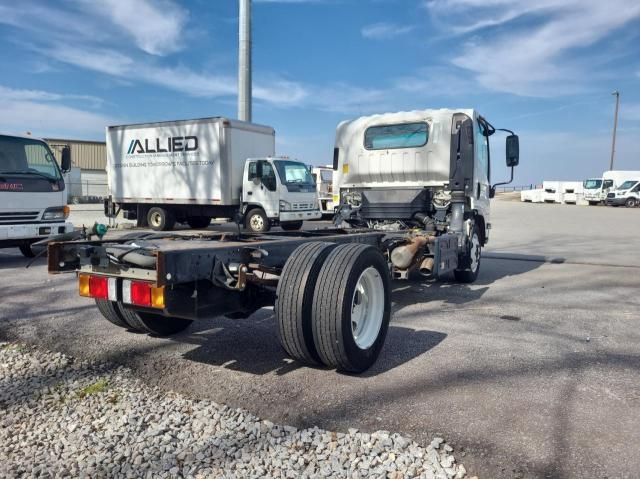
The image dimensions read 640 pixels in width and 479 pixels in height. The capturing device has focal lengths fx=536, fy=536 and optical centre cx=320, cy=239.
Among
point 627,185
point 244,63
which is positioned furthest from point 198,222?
point 627,185

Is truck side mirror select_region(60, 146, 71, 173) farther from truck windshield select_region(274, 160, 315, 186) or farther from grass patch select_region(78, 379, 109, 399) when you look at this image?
grass patch select_region(78, 379, 109, 399)

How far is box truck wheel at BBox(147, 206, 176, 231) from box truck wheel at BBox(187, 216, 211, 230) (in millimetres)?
616

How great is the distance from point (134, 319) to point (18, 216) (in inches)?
227

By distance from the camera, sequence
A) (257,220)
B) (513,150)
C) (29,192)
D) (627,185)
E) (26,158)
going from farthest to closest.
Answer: (627,185), (257,220), (26,158), (29,192), (513,150)

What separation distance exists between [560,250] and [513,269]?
3.92 m

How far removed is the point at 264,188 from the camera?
15922 mm

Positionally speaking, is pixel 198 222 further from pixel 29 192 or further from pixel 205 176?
pixel 29 192

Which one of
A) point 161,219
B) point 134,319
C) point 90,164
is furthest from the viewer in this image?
point 90,164

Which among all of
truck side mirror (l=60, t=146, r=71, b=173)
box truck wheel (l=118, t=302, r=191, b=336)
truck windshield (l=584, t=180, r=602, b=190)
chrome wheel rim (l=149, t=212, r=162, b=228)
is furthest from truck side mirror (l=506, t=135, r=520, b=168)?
truck windshield (l=584, t=180, r=602, b=190)

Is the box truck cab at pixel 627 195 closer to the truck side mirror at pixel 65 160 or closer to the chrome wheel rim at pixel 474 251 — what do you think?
the chrome wheel rim at pixel 474 251

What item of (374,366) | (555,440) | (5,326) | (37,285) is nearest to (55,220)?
(37,285)

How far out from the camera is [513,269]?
384 inches

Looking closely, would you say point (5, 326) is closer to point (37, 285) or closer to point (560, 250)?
point (37, 285)

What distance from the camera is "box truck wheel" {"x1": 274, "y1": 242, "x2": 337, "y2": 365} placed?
3596 millimetres
